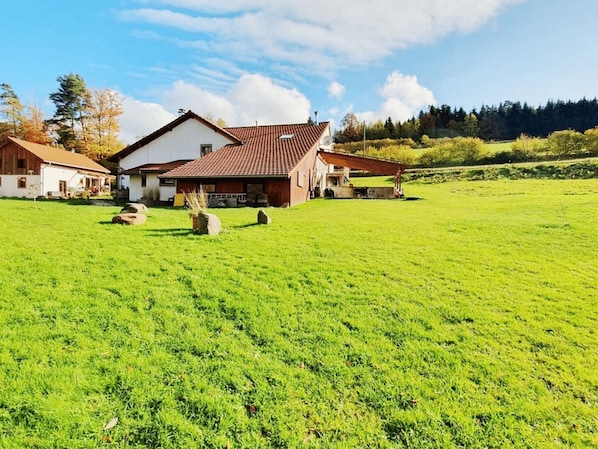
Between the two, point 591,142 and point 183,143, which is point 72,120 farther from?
point 591,142

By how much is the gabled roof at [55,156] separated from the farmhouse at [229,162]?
27.7ft

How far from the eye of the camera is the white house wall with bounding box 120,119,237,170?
977 inches

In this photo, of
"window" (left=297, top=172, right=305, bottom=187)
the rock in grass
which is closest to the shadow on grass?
the rock in grass

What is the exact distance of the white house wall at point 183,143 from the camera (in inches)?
977

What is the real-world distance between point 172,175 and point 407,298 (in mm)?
17712

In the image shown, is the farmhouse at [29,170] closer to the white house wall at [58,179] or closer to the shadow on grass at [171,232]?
the white house wall at [58,179]

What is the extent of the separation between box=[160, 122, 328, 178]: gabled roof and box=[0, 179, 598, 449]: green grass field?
38.2ft

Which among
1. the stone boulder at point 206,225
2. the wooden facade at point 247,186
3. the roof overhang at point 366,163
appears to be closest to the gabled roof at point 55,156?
the wooden facade at point 247,186

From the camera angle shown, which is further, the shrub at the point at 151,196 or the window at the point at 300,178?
the shrub at the point at 151,196

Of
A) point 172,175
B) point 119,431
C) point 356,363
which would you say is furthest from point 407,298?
point 172,175

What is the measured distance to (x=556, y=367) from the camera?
12.9 ft

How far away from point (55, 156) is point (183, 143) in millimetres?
15439

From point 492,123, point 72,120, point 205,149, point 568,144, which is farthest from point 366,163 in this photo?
point 492,123

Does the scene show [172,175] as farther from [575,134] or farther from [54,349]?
[575,134]
